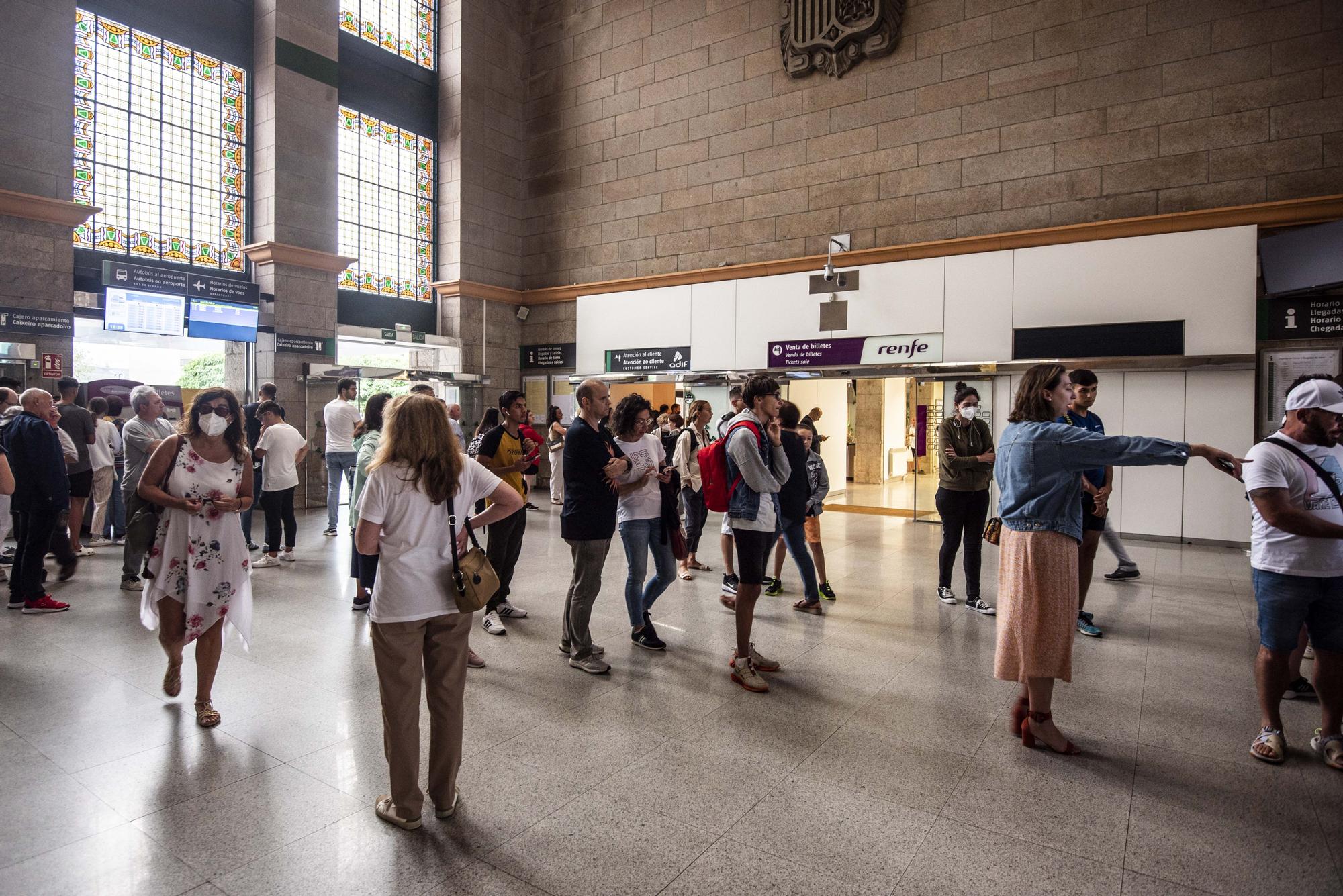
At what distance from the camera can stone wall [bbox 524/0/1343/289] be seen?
8.95m

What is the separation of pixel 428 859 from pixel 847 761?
5.67 feet

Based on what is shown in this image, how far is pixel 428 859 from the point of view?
8.08 feet

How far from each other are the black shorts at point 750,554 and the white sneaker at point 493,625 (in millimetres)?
1865

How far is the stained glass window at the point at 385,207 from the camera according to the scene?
13375 millimetres

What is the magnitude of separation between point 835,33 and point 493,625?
1078cm

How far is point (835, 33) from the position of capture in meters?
11.7

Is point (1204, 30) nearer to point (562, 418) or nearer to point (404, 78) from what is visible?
point (562, 418)

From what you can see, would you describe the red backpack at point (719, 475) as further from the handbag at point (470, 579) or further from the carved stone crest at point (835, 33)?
the carved stone crest at point (835, 33)

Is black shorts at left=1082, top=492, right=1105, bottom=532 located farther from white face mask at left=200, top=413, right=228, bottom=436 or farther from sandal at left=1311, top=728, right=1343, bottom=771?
white face mask at left=200, top=413, right=228, bottom=436

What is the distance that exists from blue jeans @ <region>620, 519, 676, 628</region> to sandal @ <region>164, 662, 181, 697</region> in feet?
7.73

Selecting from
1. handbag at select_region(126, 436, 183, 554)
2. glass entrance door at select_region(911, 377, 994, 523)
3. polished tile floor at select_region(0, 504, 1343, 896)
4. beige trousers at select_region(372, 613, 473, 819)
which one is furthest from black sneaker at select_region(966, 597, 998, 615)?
handbag at select_region(126, 436, 183, 554)

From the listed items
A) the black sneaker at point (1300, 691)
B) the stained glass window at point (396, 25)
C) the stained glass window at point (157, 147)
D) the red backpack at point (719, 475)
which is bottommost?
the black sneaker at point (1300, 691)

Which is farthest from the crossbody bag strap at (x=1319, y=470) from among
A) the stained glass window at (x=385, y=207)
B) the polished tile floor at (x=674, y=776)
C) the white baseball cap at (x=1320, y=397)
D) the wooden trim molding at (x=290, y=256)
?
the stained glass window at (x=385, y=207)

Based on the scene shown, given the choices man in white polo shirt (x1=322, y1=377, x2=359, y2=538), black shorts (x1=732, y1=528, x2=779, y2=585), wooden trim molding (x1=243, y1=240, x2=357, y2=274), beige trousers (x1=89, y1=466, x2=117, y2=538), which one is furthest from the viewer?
wooden trim molding (x1=243, y1=240, x2=357, y2=274)
